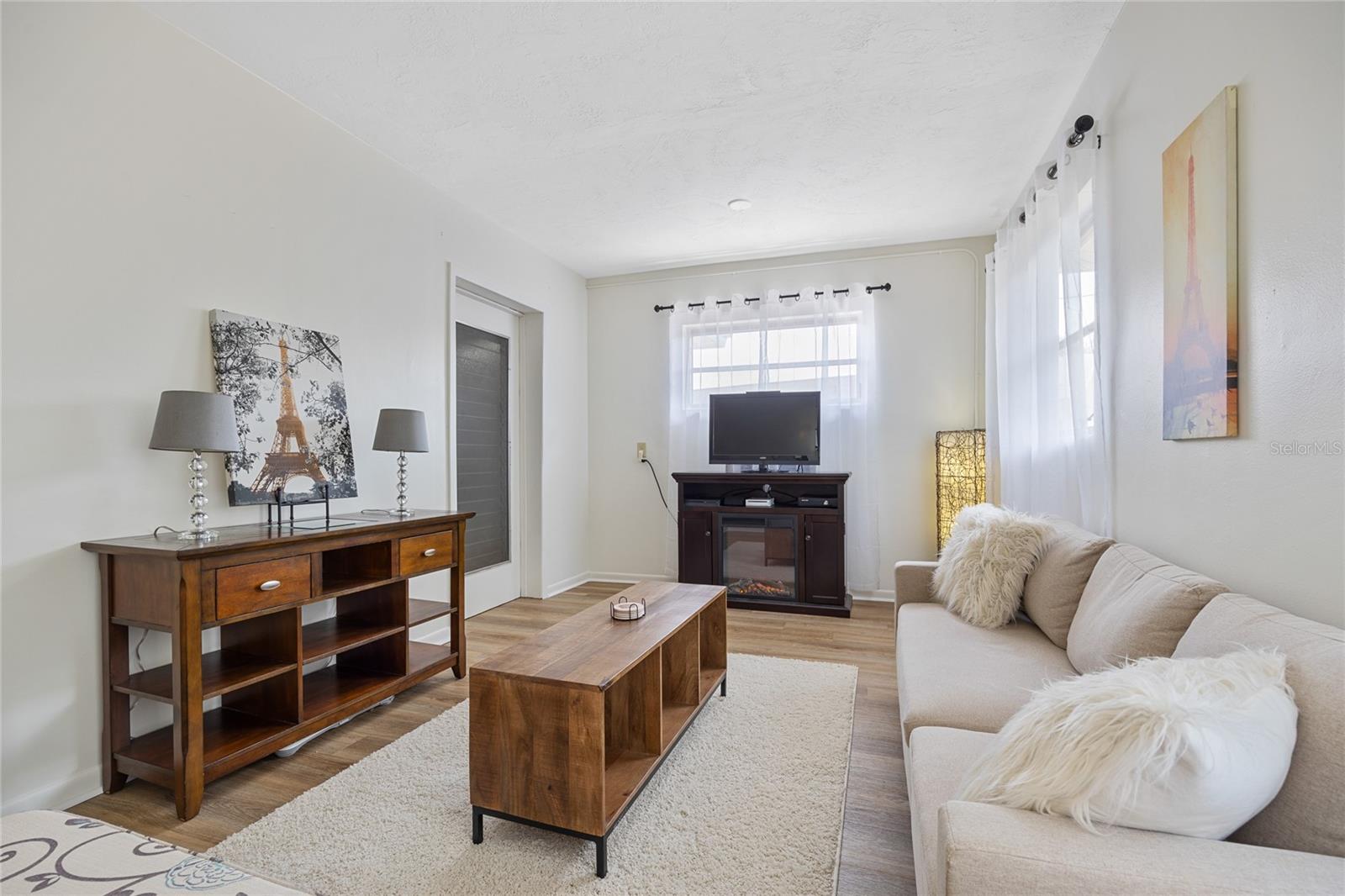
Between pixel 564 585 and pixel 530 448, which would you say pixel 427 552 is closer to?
pixel 530 448

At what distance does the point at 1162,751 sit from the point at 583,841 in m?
1.44

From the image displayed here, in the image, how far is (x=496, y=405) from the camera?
4430mm

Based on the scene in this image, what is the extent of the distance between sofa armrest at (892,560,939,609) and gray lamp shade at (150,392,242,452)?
105 inches

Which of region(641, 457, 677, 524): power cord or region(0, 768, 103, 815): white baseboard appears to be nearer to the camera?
region(0, 768, 103, 815): white baseboard

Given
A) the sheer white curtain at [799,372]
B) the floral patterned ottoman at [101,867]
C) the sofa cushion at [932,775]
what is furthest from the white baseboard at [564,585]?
the floral patterned ottoman at [101,867]

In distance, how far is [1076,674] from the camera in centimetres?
180

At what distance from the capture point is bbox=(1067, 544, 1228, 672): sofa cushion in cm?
140

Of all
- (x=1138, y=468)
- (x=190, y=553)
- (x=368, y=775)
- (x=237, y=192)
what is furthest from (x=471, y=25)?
(x=1138, y=468)

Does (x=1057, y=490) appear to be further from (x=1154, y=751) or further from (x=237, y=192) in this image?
(x=237, y=192)

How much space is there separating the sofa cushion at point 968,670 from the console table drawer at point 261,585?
202 centimetres

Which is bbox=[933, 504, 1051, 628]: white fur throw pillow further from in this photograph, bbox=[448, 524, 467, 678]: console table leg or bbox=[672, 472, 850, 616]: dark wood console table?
bbox=[448, 524, 467, 678]: console table leg

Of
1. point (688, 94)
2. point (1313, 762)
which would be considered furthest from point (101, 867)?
point (688, 94)

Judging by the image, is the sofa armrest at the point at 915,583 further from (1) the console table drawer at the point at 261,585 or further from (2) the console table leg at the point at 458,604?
(1) the console table drawer at the point at 261,585

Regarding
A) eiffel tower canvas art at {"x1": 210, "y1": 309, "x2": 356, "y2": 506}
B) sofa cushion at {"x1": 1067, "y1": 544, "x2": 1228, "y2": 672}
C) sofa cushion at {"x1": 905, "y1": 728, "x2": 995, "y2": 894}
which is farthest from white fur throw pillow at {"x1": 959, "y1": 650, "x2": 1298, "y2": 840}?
eiffel tower canvas art at {"x1": 210, "y1": 309, "x2": 356, "y2": 506}
